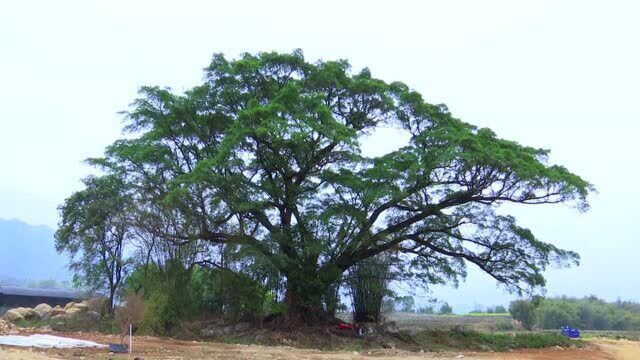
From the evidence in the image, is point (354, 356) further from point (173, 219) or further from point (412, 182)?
point (173, 219)

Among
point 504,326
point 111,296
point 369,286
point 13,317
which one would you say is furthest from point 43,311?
point 504,326

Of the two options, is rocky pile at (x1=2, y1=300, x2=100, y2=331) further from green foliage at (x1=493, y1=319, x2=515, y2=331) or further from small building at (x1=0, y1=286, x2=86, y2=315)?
green foliage at (x1=493, y1=319, x2=515, y2=331)

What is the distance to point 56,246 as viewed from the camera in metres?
30.4

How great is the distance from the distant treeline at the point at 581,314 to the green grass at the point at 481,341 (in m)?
18.5

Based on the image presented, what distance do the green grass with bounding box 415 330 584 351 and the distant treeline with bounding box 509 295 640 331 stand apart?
18469 millimetres

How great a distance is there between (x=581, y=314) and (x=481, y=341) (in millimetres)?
36832

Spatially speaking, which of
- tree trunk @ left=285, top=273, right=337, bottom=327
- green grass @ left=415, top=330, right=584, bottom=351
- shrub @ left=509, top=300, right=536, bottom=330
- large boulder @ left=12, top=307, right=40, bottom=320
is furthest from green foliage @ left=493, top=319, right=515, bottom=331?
large boulder @ left=12, top=307, right=40, bottom=320

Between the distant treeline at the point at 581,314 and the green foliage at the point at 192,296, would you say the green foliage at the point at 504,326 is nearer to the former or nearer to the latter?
the distant treeline at the point at 581,314

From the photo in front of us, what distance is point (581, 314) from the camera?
5619 cm

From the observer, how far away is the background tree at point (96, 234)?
2777cm

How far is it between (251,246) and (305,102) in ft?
20.5

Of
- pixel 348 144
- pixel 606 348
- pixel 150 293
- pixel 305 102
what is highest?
pixel 305 102

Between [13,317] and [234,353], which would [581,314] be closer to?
[234,353]

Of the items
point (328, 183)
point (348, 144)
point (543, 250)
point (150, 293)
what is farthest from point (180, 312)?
point (543, 250)
